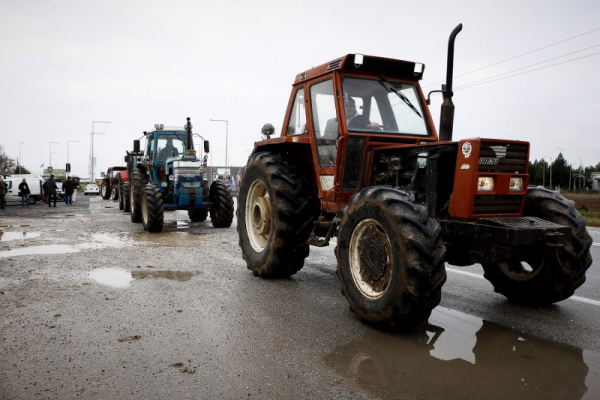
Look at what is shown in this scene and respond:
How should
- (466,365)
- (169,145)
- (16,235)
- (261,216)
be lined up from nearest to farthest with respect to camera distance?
(466,365), (261,216), (16,235), (169,145)

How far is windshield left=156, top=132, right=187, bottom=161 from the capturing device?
1551 centimetres

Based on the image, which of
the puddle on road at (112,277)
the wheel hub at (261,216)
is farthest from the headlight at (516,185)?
the puddle on road at (112,277)

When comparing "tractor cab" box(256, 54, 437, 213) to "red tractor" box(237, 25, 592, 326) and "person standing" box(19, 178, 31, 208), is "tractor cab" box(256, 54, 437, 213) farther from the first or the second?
"person standing" box(19, 178, 31, 208)

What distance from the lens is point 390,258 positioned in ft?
14.7

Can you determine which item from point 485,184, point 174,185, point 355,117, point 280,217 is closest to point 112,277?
point 280,217

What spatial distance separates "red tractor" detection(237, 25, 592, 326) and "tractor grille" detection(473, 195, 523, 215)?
15 mm

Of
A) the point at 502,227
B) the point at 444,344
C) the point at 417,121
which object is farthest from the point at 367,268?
the point at 417,121

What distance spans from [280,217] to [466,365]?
3.03m

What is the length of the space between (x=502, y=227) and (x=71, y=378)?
3573mm

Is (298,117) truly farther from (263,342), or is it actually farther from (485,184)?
(263,342)

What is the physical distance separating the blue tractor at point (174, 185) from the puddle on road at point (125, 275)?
556 cm

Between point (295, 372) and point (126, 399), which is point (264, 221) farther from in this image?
point (126, 399)

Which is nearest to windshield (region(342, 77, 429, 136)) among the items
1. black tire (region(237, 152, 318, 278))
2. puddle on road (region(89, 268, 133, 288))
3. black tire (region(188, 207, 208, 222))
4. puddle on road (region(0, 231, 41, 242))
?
black tire (region(237, 152, 318, 278))

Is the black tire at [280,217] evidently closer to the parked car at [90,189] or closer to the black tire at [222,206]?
the black tire at [222,206]
